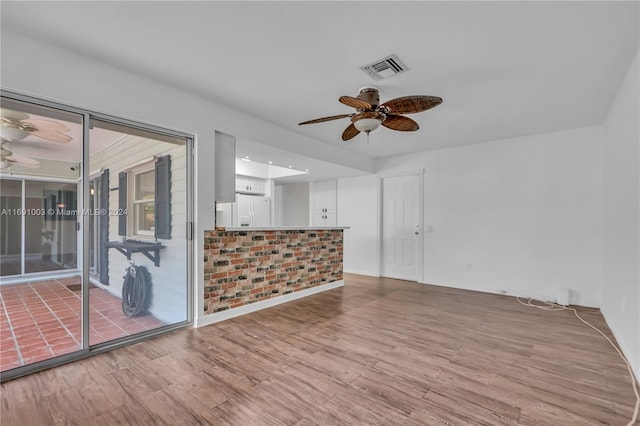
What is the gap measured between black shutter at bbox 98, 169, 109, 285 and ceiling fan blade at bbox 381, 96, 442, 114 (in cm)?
268

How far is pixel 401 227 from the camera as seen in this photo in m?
5.99

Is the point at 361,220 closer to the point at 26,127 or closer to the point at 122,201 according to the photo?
the point at 122,201

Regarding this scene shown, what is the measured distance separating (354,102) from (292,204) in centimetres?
576

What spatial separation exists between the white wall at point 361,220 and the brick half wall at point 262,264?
1.39 m

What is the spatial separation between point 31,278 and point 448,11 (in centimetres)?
367

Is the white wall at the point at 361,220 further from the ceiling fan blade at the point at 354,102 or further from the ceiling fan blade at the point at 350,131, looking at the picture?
the ceiling fan blade at the point at 354,102

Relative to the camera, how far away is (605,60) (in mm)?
2508

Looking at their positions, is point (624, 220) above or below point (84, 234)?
above

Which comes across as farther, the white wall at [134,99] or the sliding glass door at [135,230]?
the sliding glass door at [135,230]

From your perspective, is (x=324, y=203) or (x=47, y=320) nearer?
(x=47, y=320)

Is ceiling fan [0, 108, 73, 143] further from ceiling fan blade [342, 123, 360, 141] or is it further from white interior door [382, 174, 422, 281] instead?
white interior door [382, 174, 422, 281]

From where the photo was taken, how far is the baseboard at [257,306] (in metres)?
3.30

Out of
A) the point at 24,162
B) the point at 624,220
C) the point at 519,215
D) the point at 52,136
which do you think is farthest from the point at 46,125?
the point at 519,215

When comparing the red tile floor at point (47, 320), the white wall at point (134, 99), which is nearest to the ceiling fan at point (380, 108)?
the white wall at point (134, 99)
